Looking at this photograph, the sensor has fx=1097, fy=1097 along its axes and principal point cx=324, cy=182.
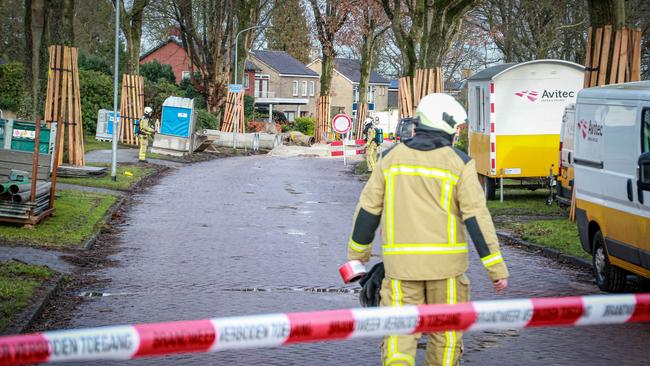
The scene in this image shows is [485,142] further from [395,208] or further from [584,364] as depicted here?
[395,208]

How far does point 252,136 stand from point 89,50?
73.8 ft

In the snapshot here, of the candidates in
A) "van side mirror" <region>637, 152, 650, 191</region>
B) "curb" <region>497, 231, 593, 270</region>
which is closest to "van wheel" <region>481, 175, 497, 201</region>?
"curb" <region>497, 231, 593, 270</region>

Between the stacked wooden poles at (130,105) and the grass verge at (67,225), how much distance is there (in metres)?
21.8

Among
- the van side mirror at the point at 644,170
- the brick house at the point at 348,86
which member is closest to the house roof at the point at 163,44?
the brick house at the point at 348,86

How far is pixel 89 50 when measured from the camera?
241ft

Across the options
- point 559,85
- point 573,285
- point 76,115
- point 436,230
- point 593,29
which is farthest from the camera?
point 76,115

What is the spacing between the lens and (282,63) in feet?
342

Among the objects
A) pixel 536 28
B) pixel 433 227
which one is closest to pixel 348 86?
pixel 536 28

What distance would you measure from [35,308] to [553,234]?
30.1 feet

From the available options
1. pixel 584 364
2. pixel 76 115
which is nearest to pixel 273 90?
pixel 76 115

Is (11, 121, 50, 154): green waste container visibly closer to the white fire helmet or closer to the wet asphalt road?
the wet asphalt road

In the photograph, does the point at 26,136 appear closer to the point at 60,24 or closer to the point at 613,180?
the point at 60,24

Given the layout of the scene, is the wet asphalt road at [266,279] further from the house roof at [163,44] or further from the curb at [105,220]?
the house roof at [163,44]

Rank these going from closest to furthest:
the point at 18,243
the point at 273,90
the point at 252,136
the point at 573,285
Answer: the point at 573,285 → the point at 18,243 → the point at 252,136 → the point at 273,90
